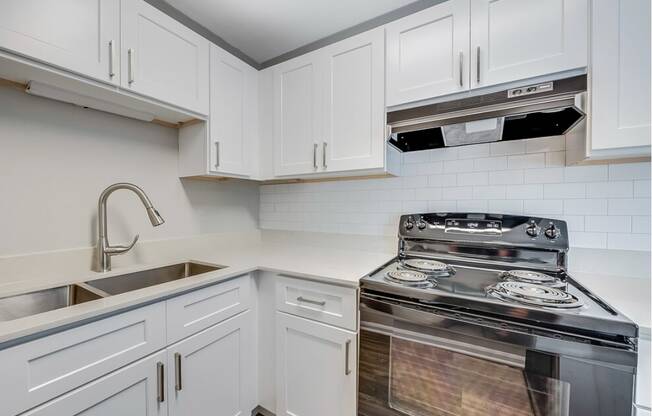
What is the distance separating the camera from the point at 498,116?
1.19m

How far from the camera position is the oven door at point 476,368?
78cm

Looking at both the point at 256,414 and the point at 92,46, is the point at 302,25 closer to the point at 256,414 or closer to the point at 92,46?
the point at 92,46

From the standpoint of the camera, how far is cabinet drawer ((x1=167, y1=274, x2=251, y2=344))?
1.12m

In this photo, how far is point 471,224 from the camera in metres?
1.47

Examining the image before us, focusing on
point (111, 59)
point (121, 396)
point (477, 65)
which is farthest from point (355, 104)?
point (121, 396)

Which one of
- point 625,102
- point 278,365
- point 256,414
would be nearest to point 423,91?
point 625,102

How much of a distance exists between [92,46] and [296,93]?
102 centimetres

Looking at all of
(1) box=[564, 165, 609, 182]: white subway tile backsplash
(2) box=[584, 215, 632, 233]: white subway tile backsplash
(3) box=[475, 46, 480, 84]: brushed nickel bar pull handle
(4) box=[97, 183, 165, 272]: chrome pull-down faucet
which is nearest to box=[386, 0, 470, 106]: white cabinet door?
(3) box=[475, 46, 480, 84]: brushed nickel bar pull handle

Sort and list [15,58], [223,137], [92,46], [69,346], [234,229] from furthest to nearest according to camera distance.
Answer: [234,229]
[223,137]
[92,46]
[15,58]
[69,346]

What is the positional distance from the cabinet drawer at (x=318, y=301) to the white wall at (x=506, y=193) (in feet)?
2.25

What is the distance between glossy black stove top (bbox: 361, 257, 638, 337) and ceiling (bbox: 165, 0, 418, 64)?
1.56 m

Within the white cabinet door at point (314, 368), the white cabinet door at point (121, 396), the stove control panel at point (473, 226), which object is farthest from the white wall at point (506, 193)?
the white cabinet door at point (121, 396)

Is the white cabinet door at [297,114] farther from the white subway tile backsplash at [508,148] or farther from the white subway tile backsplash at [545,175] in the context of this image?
the white subway tile backsplash at [545,175]

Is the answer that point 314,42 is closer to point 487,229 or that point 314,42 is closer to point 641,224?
point 487,229
